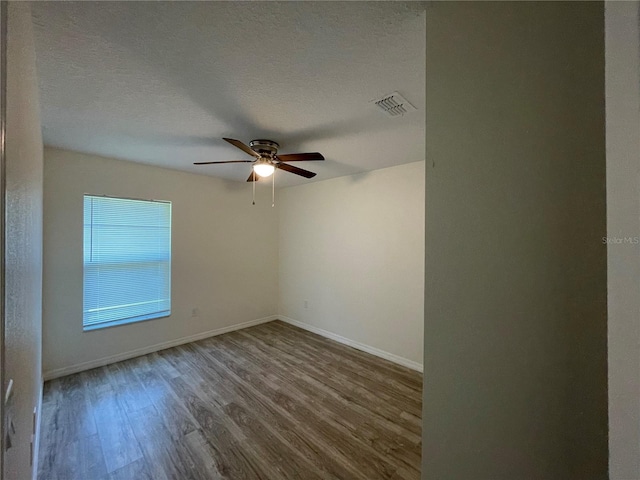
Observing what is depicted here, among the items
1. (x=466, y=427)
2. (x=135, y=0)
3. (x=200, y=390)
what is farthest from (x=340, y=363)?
(x=135, y=0)

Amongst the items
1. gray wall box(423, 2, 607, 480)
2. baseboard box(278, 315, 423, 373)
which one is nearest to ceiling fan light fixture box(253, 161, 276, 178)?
gray wall box(423, 2, 607, 480)

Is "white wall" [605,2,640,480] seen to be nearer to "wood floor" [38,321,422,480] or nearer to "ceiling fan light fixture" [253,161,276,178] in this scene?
"wood floor" [38,321,422,480]

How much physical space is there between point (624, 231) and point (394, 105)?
4.85 feet

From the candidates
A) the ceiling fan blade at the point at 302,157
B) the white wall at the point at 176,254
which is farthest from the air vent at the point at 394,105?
the white wall at the point at 176,254

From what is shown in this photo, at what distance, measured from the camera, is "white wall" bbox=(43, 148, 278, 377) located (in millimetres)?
2512

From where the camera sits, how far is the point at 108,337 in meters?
2.83

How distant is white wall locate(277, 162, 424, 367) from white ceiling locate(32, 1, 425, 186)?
35.7 inches

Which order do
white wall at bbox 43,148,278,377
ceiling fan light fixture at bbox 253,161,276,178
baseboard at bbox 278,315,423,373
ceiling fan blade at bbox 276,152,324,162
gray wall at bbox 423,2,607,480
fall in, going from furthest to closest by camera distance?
baseboard at bbox 278,315,423,373 < white wall at bbox 43,148,278,377 < ceiling fan light fixture at bbox 253,161,276,178 < ceiling fan blade at bbox 276,152,324,162 < gray wall at bbox 423,2,607,480

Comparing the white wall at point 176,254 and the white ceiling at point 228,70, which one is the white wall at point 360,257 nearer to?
the white wall at point 176,254

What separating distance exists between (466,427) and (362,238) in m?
2.67

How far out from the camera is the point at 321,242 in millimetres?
3871

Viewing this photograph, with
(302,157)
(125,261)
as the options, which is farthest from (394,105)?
(125,261)

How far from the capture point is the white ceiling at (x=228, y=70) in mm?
977

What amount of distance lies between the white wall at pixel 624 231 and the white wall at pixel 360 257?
2433 millimetres
